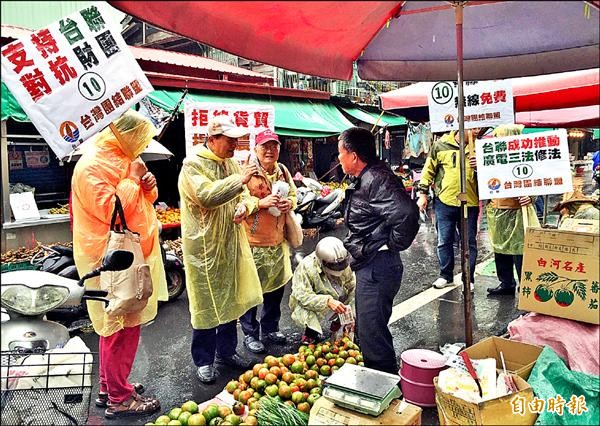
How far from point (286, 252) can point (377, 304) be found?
4.88 feet

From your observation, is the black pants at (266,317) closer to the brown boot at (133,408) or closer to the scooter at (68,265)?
the brown boot at (133,408)

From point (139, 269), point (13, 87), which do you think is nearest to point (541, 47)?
point (139, 269)

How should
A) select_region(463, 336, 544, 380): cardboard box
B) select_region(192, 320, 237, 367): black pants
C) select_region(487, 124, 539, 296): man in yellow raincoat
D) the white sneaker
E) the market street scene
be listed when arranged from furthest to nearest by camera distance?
the white sneaker, select_region(487, 124, 539, 296): man in yellow raincoat, select_region(192, 320, 237, 367): black pants, select_region(463, 336, 544, 380): cardboard box, the market street scene

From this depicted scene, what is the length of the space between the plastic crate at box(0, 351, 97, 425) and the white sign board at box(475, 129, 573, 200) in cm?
324

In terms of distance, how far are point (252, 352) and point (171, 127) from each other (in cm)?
681

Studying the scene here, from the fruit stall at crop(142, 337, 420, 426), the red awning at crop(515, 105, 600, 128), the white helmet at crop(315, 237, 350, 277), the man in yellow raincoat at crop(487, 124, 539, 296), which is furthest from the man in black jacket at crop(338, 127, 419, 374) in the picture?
the red awning at crop(515, 105, 600, 128)

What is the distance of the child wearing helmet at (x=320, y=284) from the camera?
416 centimetres

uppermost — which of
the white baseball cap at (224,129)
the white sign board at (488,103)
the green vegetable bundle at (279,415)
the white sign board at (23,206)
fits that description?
the white sign board at (488,103)

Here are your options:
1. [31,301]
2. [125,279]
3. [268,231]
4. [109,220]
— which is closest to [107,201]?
[109,220]

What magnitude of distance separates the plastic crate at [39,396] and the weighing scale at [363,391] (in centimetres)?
133

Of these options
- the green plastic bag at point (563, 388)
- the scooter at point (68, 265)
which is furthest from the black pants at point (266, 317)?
the green plastic bag at point (563, 388)

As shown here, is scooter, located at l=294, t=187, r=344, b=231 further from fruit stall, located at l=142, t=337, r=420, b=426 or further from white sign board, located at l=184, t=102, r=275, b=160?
fruit stall, located at l=142, t=337, r=420, b=426

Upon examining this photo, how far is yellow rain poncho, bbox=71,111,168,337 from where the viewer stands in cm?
328

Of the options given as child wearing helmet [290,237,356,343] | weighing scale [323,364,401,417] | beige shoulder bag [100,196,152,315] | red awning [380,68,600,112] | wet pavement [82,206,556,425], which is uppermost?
red awning [380,68,600,112]
